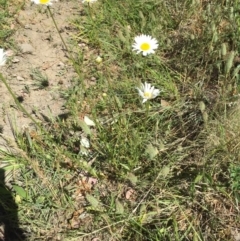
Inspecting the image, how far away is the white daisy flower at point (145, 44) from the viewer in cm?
226

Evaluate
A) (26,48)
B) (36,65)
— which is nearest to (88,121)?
(36,65)

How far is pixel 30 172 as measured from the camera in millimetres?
2039

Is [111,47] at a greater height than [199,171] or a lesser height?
greater

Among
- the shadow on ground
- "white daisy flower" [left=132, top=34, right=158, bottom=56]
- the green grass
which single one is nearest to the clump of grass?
the green grass

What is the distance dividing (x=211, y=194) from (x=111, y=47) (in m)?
1.21

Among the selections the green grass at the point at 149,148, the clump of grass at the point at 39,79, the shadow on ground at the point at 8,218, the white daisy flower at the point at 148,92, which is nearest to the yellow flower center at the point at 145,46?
the green grass at the point at 149,148

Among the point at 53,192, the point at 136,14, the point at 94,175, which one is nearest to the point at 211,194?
the point at 94,175

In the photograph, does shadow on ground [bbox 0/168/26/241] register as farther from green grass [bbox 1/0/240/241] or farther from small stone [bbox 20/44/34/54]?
small stone [bbox 20/44/34/54]

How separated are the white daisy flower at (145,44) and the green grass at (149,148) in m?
0.10

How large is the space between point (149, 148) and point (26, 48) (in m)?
1.40

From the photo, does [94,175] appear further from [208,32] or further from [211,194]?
[208,32]

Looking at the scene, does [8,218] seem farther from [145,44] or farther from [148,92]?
[145,44]

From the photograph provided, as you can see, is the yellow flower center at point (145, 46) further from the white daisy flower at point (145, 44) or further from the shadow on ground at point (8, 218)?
the shadow on ground at point (8, 218)

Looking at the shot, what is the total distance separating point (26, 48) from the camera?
2695 millimetres
